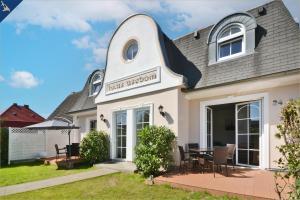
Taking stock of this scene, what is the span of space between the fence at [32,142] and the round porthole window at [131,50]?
29.2 feet

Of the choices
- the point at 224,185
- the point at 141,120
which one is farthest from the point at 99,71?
the point at 224,185

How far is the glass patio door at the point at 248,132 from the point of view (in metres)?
10.8

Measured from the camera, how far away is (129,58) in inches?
601

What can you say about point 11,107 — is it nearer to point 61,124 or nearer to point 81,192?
point 61,124

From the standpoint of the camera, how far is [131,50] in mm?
15242

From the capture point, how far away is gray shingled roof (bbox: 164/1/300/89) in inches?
388

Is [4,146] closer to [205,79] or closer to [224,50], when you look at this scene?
[205,79]

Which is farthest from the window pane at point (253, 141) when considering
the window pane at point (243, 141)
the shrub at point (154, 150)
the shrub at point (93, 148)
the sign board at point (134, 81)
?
the shrub at point (93, 148)

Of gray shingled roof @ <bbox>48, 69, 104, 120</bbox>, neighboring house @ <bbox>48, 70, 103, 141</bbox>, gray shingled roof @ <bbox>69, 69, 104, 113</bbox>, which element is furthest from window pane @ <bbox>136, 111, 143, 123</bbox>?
gray shingled roof @ <bbox>69, 69, 104, 113</bbox>

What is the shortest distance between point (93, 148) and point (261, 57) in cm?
882

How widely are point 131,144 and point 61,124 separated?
4.16m

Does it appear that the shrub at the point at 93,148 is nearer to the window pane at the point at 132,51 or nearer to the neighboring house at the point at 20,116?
the window pane at the point at 132,51

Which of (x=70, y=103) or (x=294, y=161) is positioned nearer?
(x=294, y=161)

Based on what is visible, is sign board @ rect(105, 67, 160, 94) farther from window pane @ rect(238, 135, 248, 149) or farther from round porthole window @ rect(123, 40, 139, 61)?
window pane @ rect(238, 135, 248, 149)
